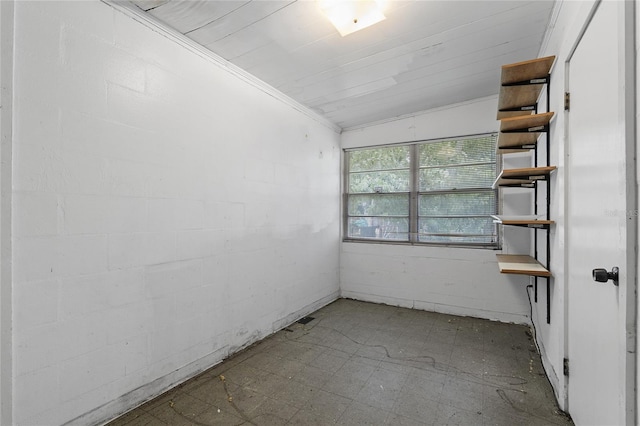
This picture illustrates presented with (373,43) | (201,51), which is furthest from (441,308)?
(201,51)

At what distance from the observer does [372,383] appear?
225 centimetres

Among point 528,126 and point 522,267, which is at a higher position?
point 528,126

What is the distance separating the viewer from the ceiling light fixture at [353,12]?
1886 millimetres

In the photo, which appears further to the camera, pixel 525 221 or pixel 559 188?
pixel 525 221

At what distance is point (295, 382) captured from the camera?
2.25 m

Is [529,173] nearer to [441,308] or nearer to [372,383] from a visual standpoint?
[372,383]

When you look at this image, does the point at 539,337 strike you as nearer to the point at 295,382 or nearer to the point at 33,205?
the point at 295,382

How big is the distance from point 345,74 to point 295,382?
107 inches

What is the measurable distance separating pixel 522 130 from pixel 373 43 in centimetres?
137

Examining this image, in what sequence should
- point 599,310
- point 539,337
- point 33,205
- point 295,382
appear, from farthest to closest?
point 539,337 → point 295,382 → point 33,205 → point 599,310

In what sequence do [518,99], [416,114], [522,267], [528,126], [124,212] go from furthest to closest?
[416,114]
[518,99]
[522,267]
[528,126]
[124,212]

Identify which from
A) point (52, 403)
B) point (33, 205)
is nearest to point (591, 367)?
point (52, 403)

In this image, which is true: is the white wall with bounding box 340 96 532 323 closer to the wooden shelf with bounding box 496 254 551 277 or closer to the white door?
the wooden shelf with bounding box 496 254 551 277

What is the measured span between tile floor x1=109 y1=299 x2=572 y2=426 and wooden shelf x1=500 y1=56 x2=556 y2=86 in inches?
87.9
